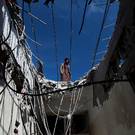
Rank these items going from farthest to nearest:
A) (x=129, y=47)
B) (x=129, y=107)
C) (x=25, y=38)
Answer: (x=25, y=38) → (x=129, y=107) → (x=129, y=47)

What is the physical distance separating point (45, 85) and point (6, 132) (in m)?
2.97

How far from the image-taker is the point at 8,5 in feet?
18.5

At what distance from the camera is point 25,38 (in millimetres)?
6434

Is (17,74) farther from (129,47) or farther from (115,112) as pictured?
(129,47)

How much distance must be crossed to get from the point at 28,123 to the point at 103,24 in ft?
9.74

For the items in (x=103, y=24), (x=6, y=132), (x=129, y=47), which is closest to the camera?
(x=129, y=47)

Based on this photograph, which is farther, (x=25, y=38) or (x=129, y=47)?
(x=25, y=38)

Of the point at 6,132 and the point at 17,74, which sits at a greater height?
the point at 17,74

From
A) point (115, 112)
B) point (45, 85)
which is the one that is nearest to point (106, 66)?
point (115, 112)

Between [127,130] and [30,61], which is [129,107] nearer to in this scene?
[127,130]

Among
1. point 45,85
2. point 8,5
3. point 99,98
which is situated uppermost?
point 45,85

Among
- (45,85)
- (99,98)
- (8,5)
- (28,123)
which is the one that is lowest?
(99,98)

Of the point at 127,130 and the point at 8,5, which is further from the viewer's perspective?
the point at 127,130

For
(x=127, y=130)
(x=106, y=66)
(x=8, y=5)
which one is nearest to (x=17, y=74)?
(x=8, y=5)
